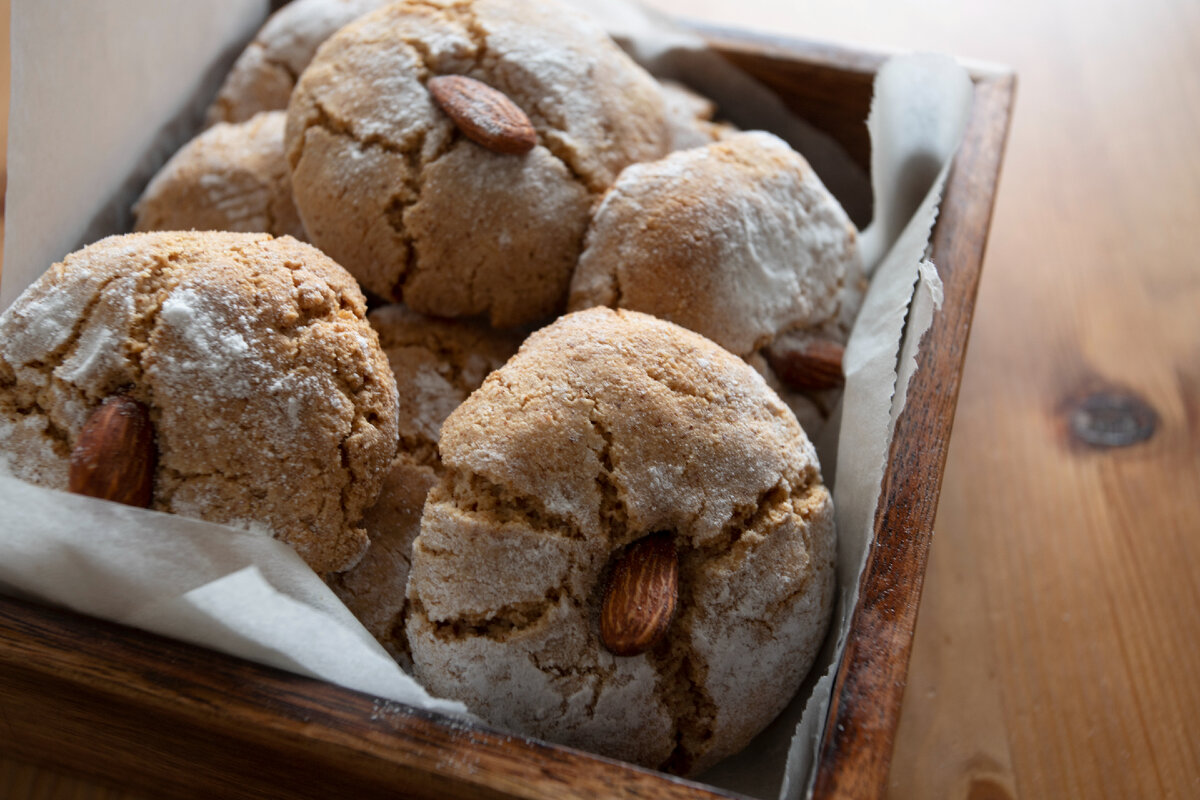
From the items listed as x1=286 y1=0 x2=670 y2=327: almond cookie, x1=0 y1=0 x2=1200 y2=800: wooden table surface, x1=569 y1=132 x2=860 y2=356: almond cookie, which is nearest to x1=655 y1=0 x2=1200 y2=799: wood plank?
x1=0 y1=0 x2=1200 y2=800: wooden table surface

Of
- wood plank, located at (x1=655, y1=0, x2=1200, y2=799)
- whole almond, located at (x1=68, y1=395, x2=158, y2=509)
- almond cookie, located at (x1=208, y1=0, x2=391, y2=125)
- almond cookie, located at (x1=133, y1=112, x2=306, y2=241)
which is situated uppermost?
almond cookie, located at (x1=208, y1=0, x2=391, y2=125)

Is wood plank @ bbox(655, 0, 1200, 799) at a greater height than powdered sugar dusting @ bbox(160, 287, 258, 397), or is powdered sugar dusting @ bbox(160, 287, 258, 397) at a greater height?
powdered sugar dusting @ bbox(160, 287, 258, 397)

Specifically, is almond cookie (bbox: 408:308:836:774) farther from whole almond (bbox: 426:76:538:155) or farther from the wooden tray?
whole almond (bbox: 426:76:538:155)

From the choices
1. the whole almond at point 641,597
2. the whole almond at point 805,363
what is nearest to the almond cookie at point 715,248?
the whole almond at point 805,363

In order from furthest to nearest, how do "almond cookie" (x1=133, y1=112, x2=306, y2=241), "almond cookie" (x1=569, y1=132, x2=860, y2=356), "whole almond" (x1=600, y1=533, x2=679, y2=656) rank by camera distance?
"almond cookie" (x1=133, y1=112, x2=306, y2=241) → "almond cookie" (x1=569, y1=132, x2=860, y2=356) → "whole almond" (x1=600, y1=533, x2=679, y2=656)

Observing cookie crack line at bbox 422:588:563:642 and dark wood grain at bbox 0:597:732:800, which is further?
cookie crack line at bbox 422:588:563:642

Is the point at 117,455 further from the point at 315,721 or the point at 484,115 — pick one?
the point at 484,115

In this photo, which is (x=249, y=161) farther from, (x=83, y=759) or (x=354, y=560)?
(x=83, y=759)
